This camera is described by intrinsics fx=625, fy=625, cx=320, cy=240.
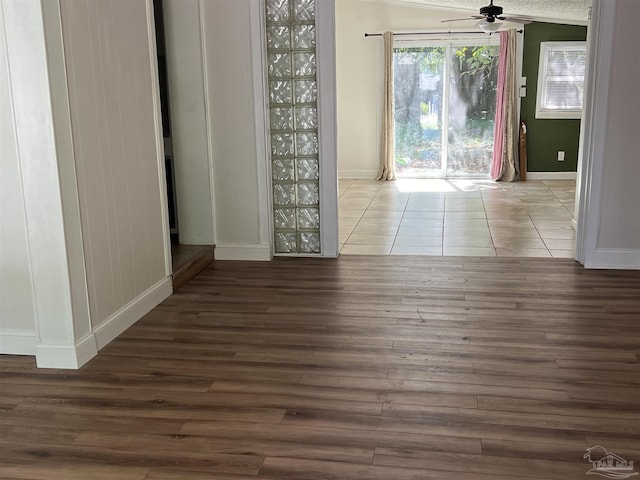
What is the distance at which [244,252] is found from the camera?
A: 4.77m

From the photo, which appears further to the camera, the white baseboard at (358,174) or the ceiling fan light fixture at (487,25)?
the white baseboard at (358,174)

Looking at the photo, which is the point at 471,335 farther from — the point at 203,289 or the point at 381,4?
the point at 381,4

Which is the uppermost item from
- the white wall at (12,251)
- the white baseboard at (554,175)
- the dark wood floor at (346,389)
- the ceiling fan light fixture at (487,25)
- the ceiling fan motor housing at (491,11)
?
the ceiling fan motor housing at (491,11)

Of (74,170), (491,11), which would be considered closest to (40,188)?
(74,170)

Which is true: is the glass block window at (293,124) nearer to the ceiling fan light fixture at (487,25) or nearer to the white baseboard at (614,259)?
the white baseboard at (614,259)

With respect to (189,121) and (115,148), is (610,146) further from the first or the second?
(115,148)

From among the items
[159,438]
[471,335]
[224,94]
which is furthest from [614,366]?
[224,94]

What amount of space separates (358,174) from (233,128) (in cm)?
531

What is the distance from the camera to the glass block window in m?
→ 4.50

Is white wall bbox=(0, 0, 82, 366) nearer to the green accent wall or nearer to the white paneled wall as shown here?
the white paneled wall

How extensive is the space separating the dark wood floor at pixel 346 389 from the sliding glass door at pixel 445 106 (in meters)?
5.75

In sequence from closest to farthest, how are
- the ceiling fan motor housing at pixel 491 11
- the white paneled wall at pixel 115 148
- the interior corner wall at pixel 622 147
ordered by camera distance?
the white paneled wall at pixel 115 148 → the interior corner wall at pixel 622 147 → the ceiling fan motor housing at pixel 491 11

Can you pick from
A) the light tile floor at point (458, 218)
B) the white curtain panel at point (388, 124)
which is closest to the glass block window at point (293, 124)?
the light tile floor at point (458, 218)

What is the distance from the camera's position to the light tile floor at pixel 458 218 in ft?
16.6
